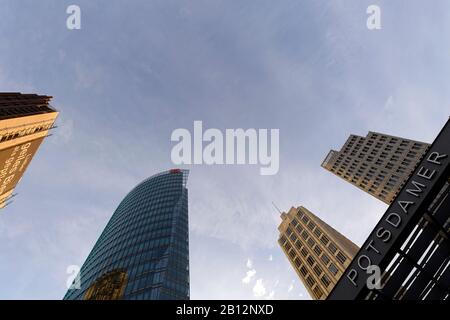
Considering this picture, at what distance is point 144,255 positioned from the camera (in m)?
59.4

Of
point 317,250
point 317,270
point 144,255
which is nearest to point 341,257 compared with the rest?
point 317,270

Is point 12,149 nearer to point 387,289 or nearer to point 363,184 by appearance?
→ point 387,289

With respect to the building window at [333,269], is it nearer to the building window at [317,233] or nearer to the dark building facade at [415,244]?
the building window at [317,233]

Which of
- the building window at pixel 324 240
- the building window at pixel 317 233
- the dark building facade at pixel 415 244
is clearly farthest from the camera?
the building window at pixel 317 233

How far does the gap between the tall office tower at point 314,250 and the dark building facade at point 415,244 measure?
5501cm

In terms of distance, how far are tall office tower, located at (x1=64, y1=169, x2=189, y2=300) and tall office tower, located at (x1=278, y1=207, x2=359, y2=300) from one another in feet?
103

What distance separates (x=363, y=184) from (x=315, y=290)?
40.8 metres

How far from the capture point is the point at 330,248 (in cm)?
6688

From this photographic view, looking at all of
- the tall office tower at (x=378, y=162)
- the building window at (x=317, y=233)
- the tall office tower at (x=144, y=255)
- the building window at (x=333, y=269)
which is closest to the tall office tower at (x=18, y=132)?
the tall office tower at (x=144, y=255)

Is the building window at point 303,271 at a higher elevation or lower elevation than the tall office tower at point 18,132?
lower

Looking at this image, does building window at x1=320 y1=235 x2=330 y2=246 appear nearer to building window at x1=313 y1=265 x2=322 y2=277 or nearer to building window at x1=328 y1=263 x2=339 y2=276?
building window at x1=313 y1=265 x2=322 y2=277

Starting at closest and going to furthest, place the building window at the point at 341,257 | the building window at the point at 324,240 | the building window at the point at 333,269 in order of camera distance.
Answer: the building window at the point at 333,269, the building window at the point at 341,257, the building window at the point at 324,240

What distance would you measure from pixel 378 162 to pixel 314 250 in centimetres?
3846

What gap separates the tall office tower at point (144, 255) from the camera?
167ft
